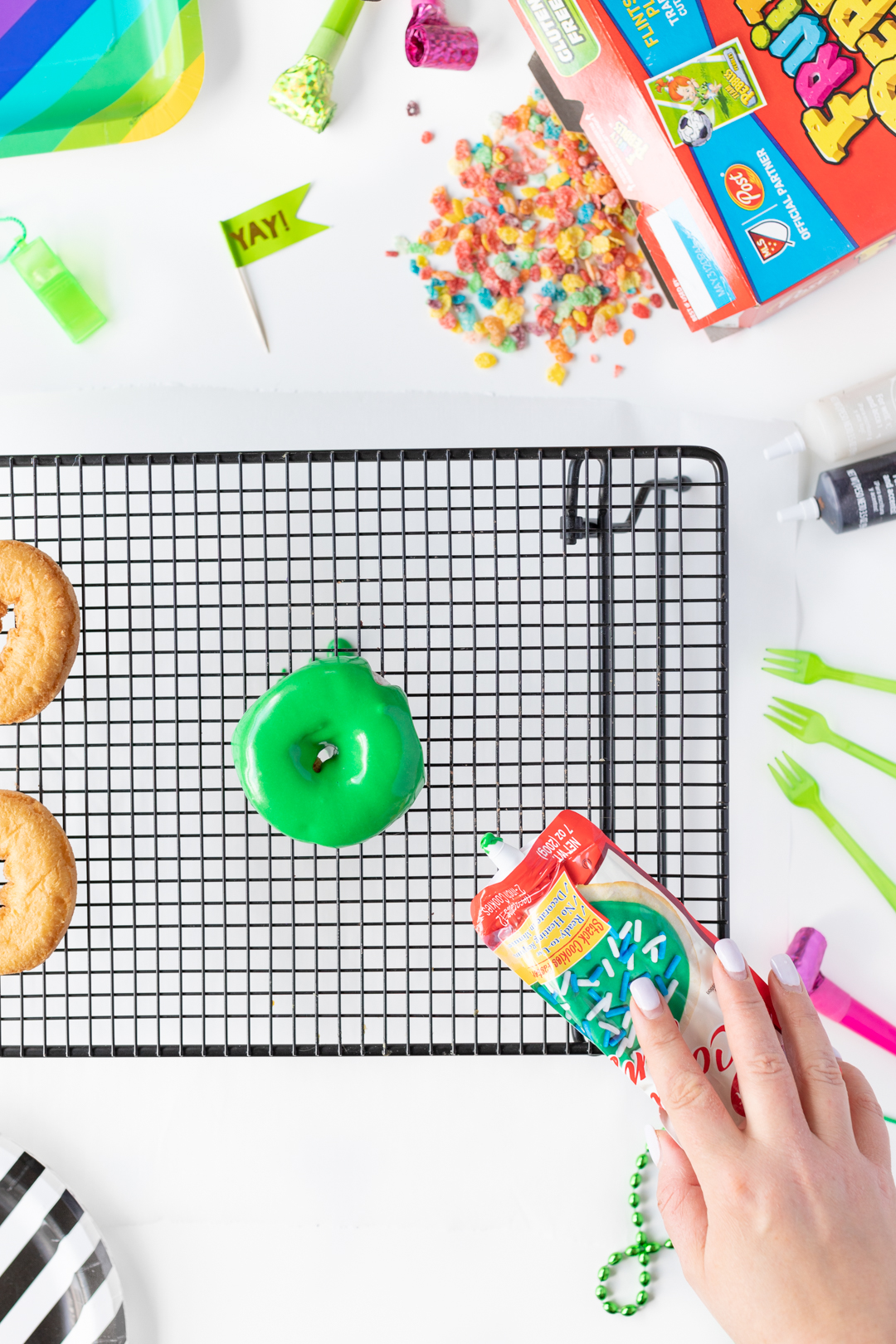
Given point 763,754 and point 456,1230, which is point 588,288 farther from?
point 456,1230

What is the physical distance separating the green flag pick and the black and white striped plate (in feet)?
3.54

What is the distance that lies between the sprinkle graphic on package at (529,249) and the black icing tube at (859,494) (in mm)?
303

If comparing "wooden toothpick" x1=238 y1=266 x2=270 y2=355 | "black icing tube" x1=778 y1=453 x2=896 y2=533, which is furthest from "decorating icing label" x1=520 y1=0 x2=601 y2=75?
"black icing tube" x1=778 y1=453 x2=896 y2=533

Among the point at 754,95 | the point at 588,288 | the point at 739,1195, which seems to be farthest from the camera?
the point at 588,288

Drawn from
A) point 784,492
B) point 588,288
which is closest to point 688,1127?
point 784,492

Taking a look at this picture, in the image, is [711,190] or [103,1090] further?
[103,1090]

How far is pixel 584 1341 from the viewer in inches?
45.1

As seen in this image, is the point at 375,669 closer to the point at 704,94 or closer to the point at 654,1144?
the point at 654,1144

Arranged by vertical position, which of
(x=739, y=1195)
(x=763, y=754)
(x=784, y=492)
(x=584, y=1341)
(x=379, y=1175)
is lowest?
(x=584, y=1341)

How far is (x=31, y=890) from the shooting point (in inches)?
36.3

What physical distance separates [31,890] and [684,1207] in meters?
0.70

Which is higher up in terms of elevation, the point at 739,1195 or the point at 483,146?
the point at 483,146

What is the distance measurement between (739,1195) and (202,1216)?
74 cm

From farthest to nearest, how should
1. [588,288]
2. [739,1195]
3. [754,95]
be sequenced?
[588,288]
[754,95]
[739,1195]
